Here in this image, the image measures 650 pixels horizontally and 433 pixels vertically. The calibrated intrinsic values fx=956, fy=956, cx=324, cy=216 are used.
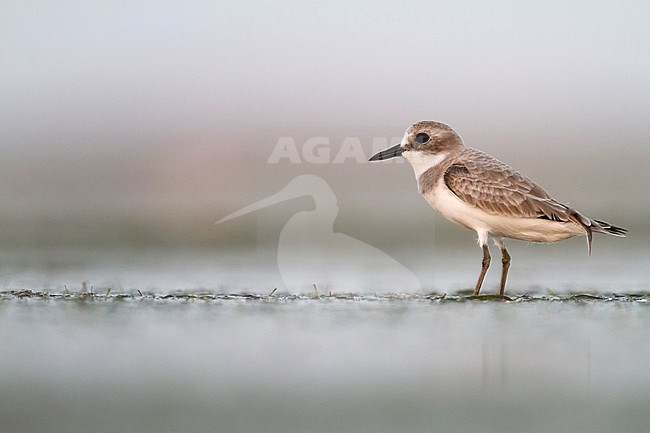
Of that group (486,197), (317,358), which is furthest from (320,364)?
(486,197)

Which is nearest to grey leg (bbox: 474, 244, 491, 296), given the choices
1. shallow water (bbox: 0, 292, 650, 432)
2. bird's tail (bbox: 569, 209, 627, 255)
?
shallow water (bbox: 0, 292, 650, 432)

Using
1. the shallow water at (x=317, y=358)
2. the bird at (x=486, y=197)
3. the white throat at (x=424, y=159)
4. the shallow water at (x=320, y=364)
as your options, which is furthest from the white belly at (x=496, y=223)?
the shallow water at (x=320, y=364)

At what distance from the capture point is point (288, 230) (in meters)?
10.7

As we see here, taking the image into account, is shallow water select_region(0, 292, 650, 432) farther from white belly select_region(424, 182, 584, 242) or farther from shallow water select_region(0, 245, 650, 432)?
white belly select_region(424, 182, 584, 242)

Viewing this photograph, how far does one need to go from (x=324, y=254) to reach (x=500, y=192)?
9.54ft

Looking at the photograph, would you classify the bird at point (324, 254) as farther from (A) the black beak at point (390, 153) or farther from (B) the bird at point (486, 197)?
(A) the black beak at point (390, 153)

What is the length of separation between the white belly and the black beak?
0.50 meters

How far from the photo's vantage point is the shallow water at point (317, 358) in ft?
13.4

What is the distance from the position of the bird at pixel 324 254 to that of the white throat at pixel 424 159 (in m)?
0.96

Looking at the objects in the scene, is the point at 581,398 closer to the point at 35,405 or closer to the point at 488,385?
the point at 488,385

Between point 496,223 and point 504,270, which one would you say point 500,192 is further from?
point 504,270

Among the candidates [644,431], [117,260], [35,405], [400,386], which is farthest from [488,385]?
[117,260]

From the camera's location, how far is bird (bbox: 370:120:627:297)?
23.0ft

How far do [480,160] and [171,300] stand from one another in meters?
2.58
